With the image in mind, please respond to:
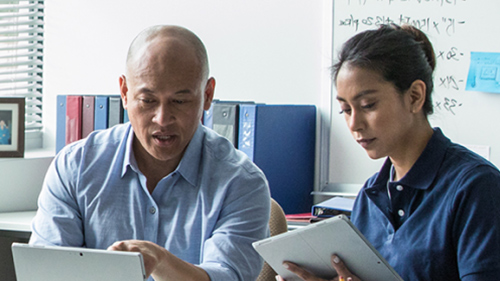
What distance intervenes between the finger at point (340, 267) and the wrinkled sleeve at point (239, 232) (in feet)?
0.84

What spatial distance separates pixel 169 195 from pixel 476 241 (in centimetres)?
69

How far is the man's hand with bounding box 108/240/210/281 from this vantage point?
1.18m

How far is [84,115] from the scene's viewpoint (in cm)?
258

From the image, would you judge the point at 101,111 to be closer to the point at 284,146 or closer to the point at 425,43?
the point at 284,146

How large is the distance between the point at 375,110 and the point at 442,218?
0.26 m

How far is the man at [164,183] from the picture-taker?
55.2 inches

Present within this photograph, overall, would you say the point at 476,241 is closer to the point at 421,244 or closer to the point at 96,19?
the point at 421,244

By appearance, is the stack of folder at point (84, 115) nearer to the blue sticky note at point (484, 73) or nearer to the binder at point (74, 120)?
the binder at point (74, 120)

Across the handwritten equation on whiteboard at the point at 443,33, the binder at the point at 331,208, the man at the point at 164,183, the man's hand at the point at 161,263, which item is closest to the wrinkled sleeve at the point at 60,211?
the man at the point at 164,183

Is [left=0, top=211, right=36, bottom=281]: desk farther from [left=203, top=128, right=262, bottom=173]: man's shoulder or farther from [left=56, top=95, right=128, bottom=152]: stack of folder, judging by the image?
[left=203, top=128, right=262, bottom=173]: man's shoulder

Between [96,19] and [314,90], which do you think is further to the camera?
[96,19]

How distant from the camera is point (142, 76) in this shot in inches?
55.2

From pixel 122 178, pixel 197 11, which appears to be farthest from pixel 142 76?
pixel 197 11

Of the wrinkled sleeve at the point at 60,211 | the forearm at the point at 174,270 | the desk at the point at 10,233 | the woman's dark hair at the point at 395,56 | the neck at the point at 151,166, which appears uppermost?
the woman's dark hair at the point at 395,56
